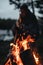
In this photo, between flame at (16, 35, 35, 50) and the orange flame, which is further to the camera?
flame at (16, 35, 35, 50)

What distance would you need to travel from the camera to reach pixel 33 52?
627cm

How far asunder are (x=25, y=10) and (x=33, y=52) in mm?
1078

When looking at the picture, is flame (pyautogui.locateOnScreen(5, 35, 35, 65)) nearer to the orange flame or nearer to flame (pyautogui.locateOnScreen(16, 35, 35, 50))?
flame (pyautogui.locateOnScreen(16, 35, 35, 50))

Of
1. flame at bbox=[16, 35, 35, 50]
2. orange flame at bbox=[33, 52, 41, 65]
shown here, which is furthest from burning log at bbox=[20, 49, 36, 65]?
flame at bbox=[16, 35, 35, 50]

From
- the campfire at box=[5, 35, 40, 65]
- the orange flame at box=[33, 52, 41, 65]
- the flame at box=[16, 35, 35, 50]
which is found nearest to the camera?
the orange flame at box=[33, 52, 41, 65]

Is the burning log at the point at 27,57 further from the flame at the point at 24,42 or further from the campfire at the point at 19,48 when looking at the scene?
the flame at the point at 24,42

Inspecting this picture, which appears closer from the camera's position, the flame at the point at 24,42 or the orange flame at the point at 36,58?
the orange flame at the point at 36,58

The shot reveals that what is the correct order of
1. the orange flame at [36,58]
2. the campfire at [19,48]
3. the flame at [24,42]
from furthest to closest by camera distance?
1. the flame at [24,42]
2. the campfire at [19,48]
3. the orange flame at [36,58]

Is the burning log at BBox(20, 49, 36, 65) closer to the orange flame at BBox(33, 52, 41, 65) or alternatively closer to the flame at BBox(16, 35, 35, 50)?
the orange flame at BBox(33, 52, 41, 65)

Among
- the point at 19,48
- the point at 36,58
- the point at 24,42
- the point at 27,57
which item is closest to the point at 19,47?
the point at 19,48

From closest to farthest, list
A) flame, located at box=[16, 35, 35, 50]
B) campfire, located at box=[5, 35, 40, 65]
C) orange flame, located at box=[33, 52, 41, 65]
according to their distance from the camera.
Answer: orange flame, located at box=[33, 52, 41, 65] < campfire, located at box=[5, 35, 40, 65] < flame, located at box=[16, 35, 35, 50]

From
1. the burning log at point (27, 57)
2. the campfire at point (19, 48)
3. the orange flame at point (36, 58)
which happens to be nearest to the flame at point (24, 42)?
the campfire at point (19, 48)

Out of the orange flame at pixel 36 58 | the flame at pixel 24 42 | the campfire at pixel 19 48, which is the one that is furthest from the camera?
the flame at pixel 24 42

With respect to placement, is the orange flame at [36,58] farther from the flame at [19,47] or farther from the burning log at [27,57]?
the flame at [19,47]
